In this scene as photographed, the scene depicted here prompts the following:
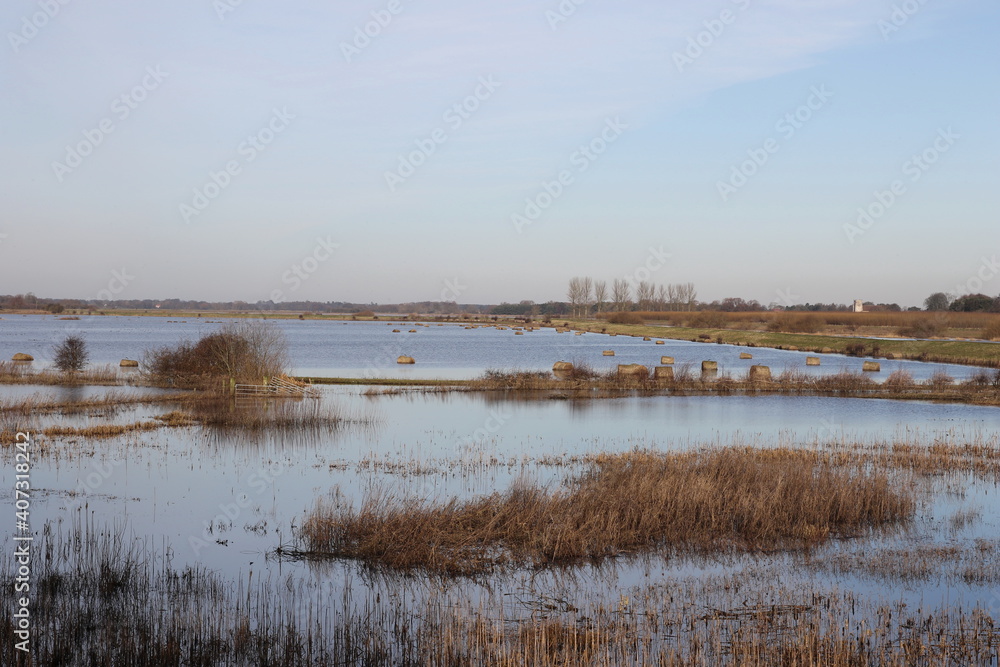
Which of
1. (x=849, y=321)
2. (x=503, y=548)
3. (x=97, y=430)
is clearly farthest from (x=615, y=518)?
(x=849, y=321)

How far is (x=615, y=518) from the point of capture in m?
13.1

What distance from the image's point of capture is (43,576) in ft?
33.4

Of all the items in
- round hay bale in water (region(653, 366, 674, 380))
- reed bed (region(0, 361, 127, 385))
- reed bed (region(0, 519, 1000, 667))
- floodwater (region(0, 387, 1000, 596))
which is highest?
round hay bale in water (region(653, 366, 674, 380))

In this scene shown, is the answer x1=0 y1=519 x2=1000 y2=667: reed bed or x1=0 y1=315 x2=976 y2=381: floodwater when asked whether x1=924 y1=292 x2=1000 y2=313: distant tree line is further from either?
x1=0 y1=519 x2=1000 y2=667: reed bed

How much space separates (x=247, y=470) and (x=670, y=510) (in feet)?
32.8

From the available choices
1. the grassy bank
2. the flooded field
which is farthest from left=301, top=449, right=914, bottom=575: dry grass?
the grassy bank

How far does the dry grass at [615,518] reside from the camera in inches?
470

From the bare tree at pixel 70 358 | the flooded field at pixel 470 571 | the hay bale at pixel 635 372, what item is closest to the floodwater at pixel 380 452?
the flooded field at pixel 470 571

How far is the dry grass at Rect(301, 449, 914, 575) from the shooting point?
1193cm

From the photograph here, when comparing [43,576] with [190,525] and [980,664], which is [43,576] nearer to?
[190,525]

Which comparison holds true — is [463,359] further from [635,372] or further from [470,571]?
[470,571]

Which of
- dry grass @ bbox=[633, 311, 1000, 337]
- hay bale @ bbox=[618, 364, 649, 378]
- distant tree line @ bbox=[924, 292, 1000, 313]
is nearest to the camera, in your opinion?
hay bale @ bbox=[618, 364, 649, 378]

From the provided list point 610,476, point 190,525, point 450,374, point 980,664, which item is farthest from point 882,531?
point 450,374

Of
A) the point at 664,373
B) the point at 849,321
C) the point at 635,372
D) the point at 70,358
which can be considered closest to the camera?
the point at 70,358
